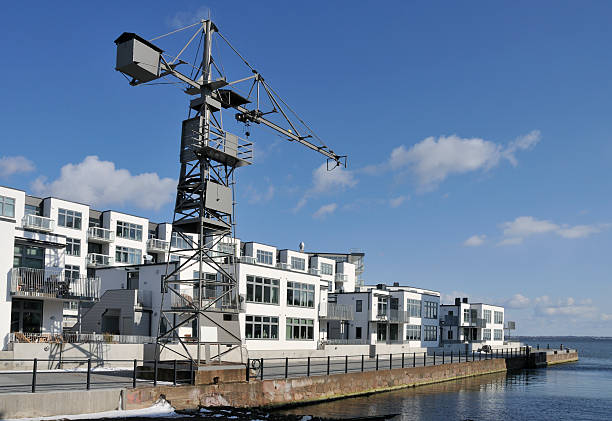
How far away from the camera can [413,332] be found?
2771 inches

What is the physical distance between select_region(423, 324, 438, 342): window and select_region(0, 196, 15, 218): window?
44064 mm

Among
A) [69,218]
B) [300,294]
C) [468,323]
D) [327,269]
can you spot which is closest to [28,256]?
[300,294]

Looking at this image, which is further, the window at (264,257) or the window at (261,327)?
the window at (264,257)

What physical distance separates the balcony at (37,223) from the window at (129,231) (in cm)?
892

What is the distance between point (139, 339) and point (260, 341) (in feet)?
32.2

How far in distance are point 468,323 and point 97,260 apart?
5101 centimetres

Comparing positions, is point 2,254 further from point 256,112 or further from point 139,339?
point 256,112

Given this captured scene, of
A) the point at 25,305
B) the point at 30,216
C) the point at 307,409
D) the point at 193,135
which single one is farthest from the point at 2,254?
the point at 30,216

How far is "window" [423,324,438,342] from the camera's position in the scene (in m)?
73.1

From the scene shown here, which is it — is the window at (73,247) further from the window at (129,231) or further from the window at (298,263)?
the window at (298,263)

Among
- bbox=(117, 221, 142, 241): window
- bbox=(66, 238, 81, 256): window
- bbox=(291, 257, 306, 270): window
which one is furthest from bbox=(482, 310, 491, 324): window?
bbox=(66, 238, 81, 256): window

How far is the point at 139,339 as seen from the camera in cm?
3725

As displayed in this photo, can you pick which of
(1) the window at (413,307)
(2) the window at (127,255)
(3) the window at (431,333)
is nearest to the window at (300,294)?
(1) the window at (413,307)

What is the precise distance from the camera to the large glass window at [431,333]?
240ft
